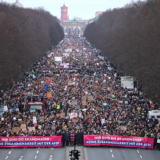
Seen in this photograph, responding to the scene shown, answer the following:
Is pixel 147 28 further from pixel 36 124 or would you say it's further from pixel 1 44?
pixel 36 124

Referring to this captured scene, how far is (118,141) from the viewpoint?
83.8ft

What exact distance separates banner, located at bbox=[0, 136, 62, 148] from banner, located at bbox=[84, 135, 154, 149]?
2.26 meters

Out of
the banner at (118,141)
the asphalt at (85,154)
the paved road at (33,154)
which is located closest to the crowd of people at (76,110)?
the banner at (118,141)

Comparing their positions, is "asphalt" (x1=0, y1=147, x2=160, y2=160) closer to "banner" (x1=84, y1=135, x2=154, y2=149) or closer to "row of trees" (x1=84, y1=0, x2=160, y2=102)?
"banner" (x1=84, y1=135, x2=154, y2=149)

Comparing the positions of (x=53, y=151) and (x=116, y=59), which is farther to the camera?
(x=116, y=59)

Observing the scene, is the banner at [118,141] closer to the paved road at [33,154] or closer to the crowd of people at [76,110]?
the crowd of people at [76,110]

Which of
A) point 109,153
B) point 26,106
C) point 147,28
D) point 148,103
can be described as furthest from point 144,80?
point 109,153

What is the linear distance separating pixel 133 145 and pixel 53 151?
579 centimetres

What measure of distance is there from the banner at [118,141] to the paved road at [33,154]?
2158 millimetres

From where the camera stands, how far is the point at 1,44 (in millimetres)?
42906

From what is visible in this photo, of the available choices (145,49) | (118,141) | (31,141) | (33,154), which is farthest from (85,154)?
(145,49)

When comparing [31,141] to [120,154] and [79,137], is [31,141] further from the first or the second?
[120,154]

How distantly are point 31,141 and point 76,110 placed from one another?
8.71m

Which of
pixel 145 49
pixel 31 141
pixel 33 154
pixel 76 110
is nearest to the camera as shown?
pixel 33 154
